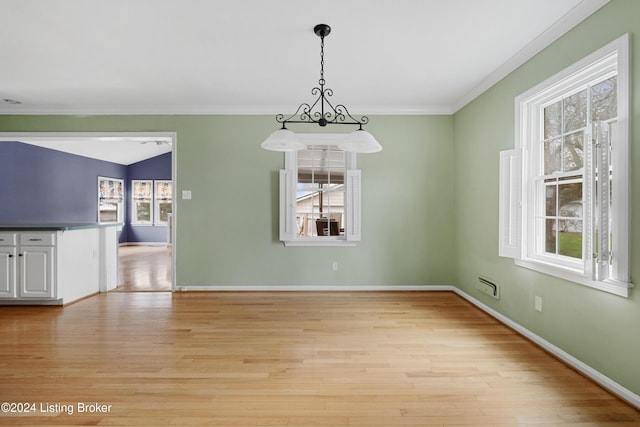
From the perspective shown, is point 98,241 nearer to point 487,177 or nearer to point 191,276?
point 191,276

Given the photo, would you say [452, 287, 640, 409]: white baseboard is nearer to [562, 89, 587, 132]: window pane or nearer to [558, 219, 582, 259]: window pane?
[558, 219, 582, 259]: window pane

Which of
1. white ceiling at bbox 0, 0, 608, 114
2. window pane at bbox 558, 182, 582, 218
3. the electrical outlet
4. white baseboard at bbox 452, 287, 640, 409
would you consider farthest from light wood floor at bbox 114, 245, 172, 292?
window pane at bbox 558, 182, 582, 218

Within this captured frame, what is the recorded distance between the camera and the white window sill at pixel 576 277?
6.36 ft

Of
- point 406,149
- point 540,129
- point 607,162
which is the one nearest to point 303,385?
point 607,162

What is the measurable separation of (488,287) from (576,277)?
1270 mm

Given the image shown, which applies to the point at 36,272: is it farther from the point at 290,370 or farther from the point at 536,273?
the point at 536,273

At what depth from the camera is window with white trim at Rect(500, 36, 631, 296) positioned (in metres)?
1.94

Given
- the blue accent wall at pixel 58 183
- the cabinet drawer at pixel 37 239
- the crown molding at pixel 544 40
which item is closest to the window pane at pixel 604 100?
the crown molding at pixel 544 40

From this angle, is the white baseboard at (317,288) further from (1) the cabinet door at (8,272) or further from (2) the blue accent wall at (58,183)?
(2) the blue accent wall at (58,183)

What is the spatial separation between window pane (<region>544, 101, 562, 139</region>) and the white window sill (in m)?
1.10

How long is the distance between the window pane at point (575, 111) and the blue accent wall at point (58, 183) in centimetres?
834

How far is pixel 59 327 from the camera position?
3111 millimetres

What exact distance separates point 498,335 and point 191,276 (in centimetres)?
370

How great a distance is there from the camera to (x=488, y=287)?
139 inches
